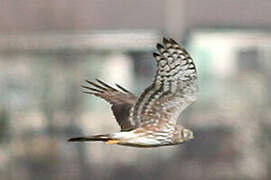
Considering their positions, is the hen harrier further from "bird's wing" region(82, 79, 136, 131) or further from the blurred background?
the blurred background

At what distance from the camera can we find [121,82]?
11227 mm

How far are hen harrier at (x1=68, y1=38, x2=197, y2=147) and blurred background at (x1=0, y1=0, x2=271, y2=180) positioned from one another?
601 cm

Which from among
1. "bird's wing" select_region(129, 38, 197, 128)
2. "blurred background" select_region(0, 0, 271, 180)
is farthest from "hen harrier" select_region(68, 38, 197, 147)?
"blurred background" select_region(0, 0, 271, 180)

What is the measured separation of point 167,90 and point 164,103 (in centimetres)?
5

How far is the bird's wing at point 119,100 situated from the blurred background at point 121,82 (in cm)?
567

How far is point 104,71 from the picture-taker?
9789 millimetres

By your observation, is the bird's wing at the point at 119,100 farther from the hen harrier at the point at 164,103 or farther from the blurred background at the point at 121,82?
the blurred background at the point at 121,82

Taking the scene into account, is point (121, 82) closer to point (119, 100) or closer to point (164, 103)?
point (119, 100)

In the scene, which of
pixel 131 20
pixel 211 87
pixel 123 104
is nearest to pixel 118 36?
pixel 131 20

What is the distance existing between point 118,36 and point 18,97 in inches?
57.5

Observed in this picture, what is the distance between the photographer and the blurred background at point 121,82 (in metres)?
9.91

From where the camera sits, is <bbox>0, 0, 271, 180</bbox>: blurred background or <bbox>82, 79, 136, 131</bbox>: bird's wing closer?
<bbox>82, 79, 136, 131</bbox>: bird's wing

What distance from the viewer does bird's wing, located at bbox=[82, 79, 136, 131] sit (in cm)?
312

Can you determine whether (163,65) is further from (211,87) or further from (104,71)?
(211,87)
